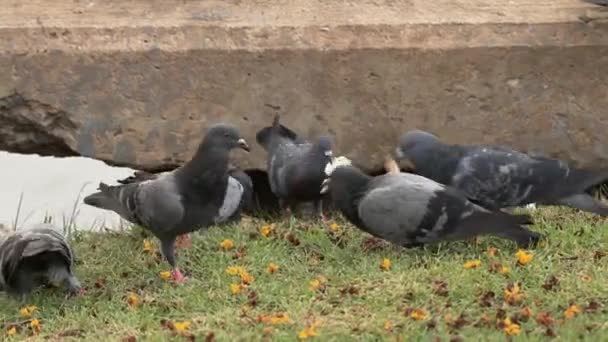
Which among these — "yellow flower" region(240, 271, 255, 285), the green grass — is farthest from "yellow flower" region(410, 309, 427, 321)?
"yellow flower" region(240, 271, 255, 285)

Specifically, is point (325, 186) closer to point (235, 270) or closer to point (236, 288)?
point (235, 270)

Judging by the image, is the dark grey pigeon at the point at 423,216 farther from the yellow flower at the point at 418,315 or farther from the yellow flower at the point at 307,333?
the yellow flower at the point at 307,333

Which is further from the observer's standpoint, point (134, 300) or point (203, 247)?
point (203, 247)

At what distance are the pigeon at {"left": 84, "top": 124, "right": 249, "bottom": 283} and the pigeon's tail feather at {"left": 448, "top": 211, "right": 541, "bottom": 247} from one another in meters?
1.12

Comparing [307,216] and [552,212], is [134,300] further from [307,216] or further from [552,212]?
[552,212]

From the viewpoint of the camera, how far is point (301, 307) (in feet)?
19.1

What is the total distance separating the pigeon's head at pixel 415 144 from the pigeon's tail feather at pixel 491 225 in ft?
2.44

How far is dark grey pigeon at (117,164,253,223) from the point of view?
276 inches

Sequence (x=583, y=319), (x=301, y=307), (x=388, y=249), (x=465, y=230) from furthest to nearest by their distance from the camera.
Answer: (x=388, y=249)
(x=465, y=230)
(x=301, y=307)
(x=583, y=319)

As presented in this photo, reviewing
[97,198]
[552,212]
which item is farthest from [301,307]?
[552,212]

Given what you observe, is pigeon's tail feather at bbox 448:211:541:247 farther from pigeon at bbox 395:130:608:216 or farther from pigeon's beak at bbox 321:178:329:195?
pigeon's beak at bbox 321:178:329:195

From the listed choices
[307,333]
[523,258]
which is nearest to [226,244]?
[523,258]

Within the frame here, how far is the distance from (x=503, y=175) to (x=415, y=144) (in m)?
0.49

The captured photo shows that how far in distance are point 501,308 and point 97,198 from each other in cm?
252
